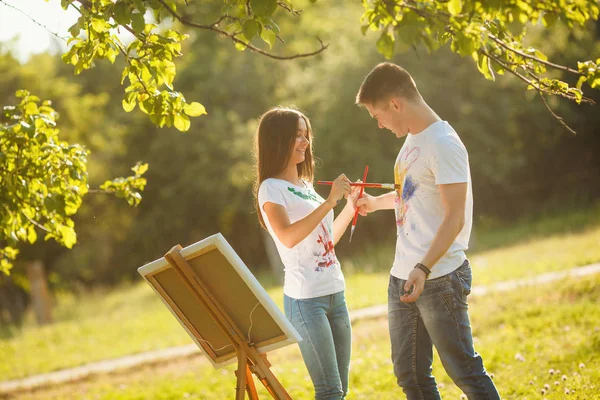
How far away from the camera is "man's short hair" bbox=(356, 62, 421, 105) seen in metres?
3.35

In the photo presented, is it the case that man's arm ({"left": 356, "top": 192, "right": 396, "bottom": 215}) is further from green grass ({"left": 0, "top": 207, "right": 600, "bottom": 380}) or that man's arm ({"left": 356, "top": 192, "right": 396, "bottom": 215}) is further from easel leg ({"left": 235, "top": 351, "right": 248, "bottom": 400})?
green grass ({"left": 0, "top": 207, "right": 600, "bottom": 380})

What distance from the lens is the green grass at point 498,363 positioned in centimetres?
540

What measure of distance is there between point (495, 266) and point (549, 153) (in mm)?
8683

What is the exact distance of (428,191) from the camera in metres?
3.30

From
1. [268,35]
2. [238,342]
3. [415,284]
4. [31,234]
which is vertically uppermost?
[268,35]

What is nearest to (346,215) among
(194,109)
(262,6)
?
(194,109)

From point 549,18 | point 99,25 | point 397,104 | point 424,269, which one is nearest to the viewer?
point 549,18

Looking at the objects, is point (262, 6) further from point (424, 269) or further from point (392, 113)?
point (424, 269)

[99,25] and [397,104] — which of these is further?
[99,25]

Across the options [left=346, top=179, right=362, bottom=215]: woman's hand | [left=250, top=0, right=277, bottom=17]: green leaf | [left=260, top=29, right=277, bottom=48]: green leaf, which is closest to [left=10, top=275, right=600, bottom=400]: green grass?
[left=346, top=179, right=362, bottom=215]: woman's hand

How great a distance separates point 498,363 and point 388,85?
3.53 meters

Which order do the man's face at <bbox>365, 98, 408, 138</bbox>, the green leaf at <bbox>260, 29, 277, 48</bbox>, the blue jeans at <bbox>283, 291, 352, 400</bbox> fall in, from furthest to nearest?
the green leaf at <bbox>260, 29, 277, 48</bbox> < the blue jeans at <bbox>283, 291, 352, 400</bbox> < the man's face at <bbox>365, 98, 408, 138</bbox>

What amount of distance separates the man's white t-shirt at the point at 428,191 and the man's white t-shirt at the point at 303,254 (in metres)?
0.38

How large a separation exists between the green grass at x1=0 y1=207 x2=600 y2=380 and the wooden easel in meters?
7.06
